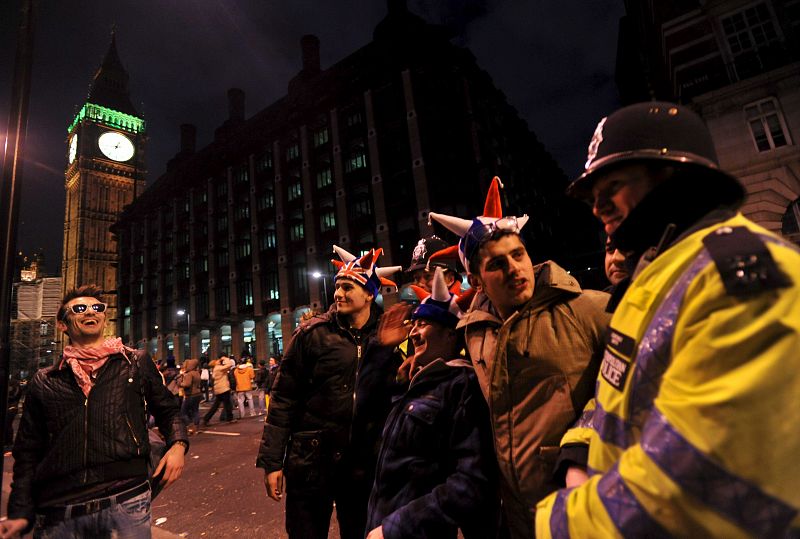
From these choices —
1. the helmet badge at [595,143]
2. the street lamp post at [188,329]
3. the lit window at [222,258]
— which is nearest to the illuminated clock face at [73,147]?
the street lamp post at [188,329]

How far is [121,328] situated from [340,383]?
6404 centimetres

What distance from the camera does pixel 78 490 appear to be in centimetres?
254

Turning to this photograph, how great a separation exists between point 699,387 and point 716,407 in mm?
46

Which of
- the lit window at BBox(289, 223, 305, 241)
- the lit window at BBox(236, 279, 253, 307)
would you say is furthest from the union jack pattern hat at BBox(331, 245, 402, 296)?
the lit window at BBox(236, 279, 253, 307)

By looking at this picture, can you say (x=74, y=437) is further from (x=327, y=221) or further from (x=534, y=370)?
(x=327, y=221)

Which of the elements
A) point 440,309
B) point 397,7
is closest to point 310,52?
point 397,7

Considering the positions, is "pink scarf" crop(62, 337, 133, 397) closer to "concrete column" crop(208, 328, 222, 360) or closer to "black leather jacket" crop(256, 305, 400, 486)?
"black leather jacket" crop(256, 305, 400, 486)

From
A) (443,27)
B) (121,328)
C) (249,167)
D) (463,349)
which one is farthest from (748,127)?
(121,328)

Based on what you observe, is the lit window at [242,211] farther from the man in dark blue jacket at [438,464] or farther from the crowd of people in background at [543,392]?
the man in dark blue jacket at [438,464]

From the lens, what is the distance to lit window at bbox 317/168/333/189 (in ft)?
114

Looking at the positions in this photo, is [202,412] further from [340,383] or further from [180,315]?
[180,315]

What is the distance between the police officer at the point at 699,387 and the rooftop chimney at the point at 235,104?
5183 centimetres

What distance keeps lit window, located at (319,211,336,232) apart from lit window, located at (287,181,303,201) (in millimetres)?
4138

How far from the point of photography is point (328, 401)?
9.81ft
